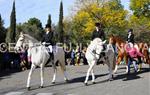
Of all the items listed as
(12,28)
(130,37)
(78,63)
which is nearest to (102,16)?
(12,28)

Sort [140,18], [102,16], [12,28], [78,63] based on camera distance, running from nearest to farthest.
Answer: [78,63]
[102,16]
[140,18]
[12,28]

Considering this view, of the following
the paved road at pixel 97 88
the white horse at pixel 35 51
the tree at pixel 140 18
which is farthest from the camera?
the tree at pixel 140 18

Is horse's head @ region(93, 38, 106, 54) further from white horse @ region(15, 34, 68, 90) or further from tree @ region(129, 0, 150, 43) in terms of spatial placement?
tree @ region(129, 0, 150, 43)

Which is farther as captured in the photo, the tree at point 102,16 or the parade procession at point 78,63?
the tree at point 102,16

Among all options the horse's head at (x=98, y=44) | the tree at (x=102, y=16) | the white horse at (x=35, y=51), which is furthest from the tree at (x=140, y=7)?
the white horse at (x=35, y=51)

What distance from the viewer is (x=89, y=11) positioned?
7700 centimetres

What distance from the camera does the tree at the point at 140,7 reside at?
79.3 m

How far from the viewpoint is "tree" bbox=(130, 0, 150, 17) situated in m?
79.3

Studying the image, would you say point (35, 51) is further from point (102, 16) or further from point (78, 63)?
point (102, 16)

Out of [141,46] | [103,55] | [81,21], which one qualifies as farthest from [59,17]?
[103,55]

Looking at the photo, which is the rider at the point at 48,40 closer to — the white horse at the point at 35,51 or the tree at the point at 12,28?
the white horse at the point at 35,51

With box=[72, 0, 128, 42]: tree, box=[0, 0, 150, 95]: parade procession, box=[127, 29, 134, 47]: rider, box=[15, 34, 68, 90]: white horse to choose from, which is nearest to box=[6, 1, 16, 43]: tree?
box=[72, 0, 128, 42]: tree

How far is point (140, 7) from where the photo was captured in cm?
7944

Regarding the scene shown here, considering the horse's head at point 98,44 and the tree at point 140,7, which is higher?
the tree at point 140,7
